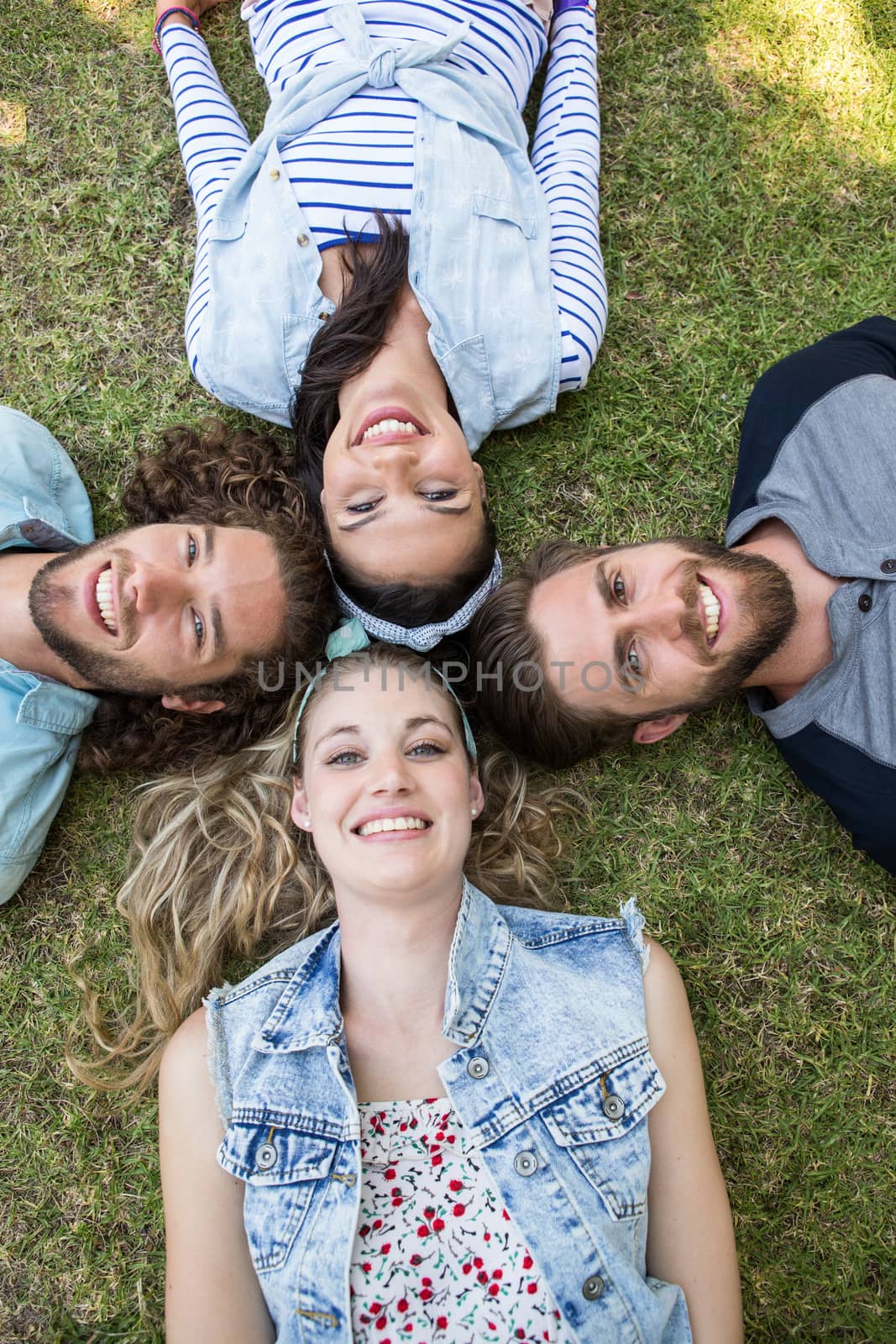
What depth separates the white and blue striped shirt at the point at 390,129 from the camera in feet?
10.8

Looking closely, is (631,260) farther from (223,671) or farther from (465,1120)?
(465,1120)

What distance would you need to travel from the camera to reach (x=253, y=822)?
3521mm

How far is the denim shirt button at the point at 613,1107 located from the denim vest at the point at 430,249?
2.49 m

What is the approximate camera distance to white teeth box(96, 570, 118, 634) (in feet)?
9.96

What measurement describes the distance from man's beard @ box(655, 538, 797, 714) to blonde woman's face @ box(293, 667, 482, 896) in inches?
36.9

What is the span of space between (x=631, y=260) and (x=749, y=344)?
A: 2.07ft

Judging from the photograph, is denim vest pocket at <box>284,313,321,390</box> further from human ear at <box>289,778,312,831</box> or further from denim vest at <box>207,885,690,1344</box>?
denim vest at <box>207,885,690,1344</box>

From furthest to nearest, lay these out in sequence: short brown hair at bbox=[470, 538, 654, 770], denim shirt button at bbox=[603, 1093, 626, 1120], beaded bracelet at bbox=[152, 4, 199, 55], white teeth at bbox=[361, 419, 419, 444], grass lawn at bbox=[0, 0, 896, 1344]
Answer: beaded bracelet at bbox=[152, 4, 199, 55], grass lawn at bbox=[0, 0, 896, 1344], short brown hair at bbox=[470, 538, 654, 770], white teeth at bbox=[361, 419, 419, 444], denim shirt button at bbox=[603, 1093, 626, 1120]

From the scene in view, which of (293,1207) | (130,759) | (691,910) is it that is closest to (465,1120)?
(293,1207)

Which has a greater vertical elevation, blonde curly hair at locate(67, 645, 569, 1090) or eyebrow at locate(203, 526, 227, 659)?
eyebrow at locate(203, 526, 227, 659)

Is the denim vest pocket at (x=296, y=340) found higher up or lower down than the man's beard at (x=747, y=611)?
higher up

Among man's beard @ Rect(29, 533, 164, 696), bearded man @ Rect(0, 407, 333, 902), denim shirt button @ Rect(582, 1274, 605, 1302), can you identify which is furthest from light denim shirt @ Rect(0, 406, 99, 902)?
denim shirt button @ Rect(582, 1274, 605, 1302)

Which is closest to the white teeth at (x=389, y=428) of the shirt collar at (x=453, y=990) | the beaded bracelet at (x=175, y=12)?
the shirt collar at (x=453, y=990)

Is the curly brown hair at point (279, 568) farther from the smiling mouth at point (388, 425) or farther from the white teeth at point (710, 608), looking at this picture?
the white teeth at point (710, 608)
